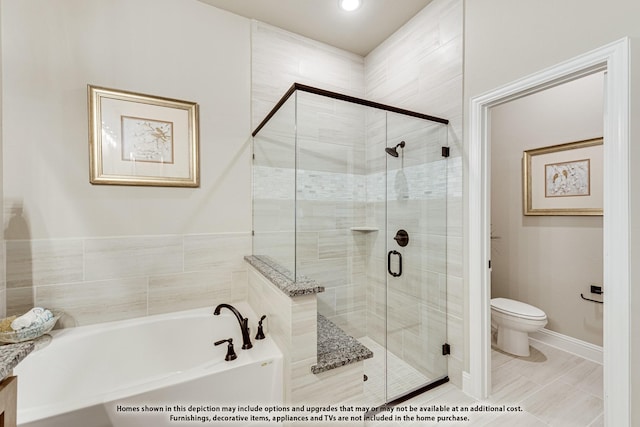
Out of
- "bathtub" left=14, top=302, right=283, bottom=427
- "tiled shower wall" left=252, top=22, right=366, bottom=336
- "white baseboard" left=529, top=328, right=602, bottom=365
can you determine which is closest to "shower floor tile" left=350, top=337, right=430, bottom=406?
"tiled shower wall" left=252, top=22, right=366, bottom=336

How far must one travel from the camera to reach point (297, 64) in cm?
248

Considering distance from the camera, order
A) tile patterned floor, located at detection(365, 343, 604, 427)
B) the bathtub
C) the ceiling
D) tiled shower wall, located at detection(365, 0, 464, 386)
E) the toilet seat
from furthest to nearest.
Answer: the toilet seat
the ceiling
tiled shower wall, located at detection(365, 0, 464, 386)
tile patterned floor, located at detection(365, 343, 604, 427)
the bathtub

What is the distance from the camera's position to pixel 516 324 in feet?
7.43

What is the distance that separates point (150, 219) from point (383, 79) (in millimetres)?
2358

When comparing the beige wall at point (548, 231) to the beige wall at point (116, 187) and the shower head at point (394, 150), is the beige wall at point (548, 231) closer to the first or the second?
the shower head at point (394, 150)

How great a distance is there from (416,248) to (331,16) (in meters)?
2.02

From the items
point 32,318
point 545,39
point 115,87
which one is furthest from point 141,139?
point 545,39

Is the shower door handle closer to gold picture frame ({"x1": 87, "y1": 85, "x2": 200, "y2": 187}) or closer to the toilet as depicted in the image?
the toilet

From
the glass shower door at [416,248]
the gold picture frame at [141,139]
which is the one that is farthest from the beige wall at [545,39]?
the gold picture frame at [141,139]

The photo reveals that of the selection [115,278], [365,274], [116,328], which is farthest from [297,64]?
Answer: [116,328]

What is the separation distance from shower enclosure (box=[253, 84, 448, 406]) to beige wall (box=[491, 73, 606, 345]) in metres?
1.17

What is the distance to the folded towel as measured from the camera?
1466 mm

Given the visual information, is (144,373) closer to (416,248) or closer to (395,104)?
(416,248)

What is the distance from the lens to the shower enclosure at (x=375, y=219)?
183 centimetres
